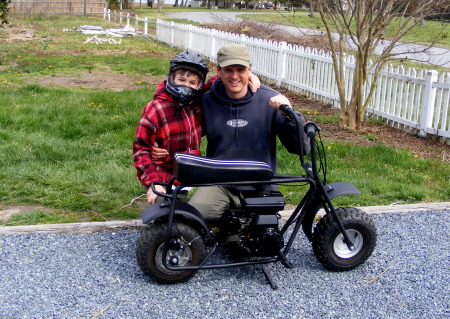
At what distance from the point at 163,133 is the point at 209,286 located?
42.6 inches

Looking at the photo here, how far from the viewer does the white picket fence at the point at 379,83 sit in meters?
7.98

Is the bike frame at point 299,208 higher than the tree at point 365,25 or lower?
lower

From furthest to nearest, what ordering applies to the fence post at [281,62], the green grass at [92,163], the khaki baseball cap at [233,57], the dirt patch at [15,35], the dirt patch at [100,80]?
the dirt patch at [15,35], the fence post at [281,62], the dirt patch at [100,80], the green grass at [92,163], the khaki baseball cap at [233,57]

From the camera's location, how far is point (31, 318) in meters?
3.30

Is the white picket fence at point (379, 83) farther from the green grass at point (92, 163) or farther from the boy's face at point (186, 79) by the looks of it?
the boy's face at point (186, 79)

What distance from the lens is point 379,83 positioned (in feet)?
29.8

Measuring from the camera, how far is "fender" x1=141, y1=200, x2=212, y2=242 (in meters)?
3.62

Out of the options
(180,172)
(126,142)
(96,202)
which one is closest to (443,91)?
(126,142)

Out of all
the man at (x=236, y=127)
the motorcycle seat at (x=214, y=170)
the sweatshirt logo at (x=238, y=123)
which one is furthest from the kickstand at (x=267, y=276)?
the sweatshirt logo at (x=238, y=123)

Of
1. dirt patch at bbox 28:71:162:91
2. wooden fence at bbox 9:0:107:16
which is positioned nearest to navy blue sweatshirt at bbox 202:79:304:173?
dirt patch at bbox 28:71:162:91

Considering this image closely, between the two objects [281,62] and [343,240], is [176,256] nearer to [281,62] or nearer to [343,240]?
[343,240]

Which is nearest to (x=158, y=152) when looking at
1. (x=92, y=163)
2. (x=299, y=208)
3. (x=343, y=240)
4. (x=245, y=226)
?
(x=245, y=226)

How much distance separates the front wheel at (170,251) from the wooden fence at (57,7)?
34208 mm

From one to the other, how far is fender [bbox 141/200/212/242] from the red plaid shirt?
0.28 metres
